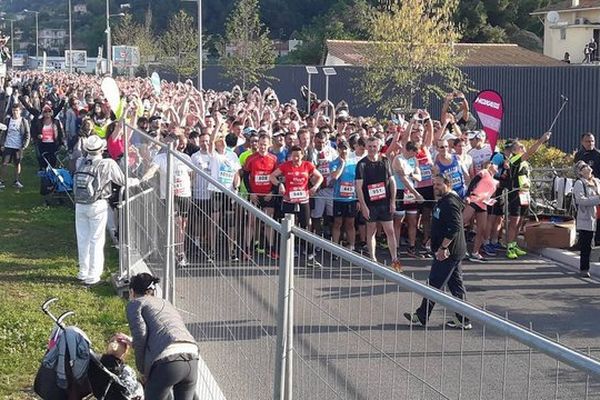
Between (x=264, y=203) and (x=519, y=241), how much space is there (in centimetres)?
429

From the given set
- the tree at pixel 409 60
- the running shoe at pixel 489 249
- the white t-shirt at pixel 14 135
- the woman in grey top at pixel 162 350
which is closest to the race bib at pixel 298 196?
the running shoe at pixel 489 249

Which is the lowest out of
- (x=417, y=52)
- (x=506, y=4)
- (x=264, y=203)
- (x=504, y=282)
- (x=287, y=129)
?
(x=504, y=282)

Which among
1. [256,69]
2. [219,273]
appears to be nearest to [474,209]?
[219,273]

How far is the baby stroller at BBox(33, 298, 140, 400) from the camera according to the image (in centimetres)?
605

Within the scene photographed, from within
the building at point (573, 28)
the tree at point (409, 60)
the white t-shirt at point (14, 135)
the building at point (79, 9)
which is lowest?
the white t-shirt at point (14, 135)

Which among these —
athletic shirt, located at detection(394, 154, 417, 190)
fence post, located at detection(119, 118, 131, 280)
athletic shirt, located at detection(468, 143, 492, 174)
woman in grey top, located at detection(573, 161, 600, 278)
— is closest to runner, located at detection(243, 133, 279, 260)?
athletic shirt, located at detection(394, 154, 417, 190)

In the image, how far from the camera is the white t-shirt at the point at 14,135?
1869 cm

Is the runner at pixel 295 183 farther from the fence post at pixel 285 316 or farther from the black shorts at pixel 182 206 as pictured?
the fence post at pixel 285 316

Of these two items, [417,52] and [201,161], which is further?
[417,52]

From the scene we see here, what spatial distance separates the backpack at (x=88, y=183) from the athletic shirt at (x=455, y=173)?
512 centimetres

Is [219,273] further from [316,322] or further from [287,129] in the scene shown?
[287,129]

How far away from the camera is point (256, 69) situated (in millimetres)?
49031

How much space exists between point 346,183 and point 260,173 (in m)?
1.28

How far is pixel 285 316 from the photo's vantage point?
14.1 ft
